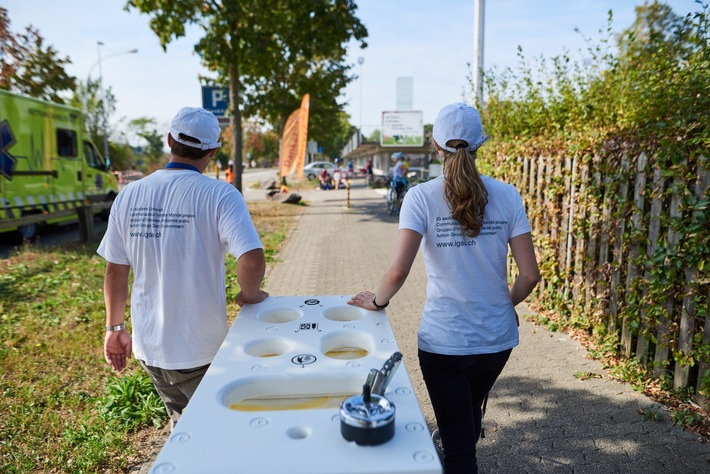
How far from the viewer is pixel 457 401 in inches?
88.9

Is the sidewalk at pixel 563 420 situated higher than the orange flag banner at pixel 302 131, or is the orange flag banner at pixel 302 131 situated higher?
the orange flag banner at pixel 302 131

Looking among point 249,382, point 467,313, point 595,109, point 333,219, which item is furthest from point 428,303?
point 333,219

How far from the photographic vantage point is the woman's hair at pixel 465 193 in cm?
216

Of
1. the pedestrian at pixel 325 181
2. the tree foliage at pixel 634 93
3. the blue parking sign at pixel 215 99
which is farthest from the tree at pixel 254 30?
the pedestrian at pixel 325 181

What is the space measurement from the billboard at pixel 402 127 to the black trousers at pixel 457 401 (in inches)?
2246

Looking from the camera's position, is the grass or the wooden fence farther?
the wooden fence

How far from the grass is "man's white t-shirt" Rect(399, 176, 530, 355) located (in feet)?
7.64

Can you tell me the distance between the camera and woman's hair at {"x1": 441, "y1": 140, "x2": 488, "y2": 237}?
2.16 m

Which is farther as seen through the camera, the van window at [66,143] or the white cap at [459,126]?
the van window at [66,143]

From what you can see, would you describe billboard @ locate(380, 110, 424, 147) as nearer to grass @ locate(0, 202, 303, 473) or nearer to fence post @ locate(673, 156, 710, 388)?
grass @ locate(0, 202, 303, 473)

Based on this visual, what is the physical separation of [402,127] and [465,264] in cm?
5841

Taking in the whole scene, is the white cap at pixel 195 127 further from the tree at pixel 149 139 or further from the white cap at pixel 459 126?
the tree at pixel 149 139

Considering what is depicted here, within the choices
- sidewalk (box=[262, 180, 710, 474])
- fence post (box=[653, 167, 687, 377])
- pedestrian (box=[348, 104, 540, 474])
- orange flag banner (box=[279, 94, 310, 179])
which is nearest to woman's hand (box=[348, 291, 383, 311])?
pedestrian (box=[348, 104, 540, 474])

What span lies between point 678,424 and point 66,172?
42.0 feet
